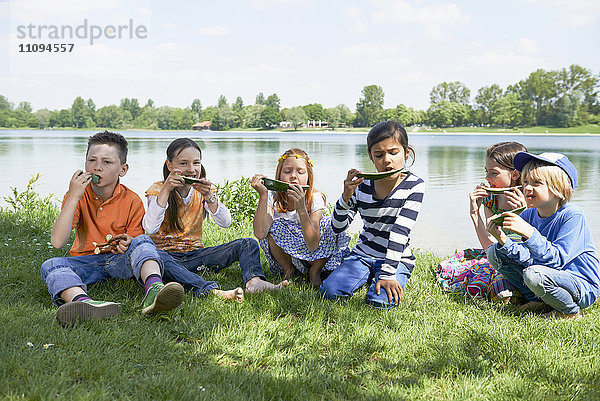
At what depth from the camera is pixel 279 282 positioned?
4.32 metres

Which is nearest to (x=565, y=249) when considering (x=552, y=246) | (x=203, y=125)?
(x=552, y=246)

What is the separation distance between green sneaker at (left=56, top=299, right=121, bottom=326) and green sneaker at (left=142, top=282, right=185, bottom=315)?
0.24 m

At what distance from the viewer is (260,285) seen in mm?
3967

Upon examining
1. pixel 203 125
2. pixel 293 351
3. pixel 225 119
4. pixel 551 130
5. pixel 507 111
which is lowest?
pixel 293 351

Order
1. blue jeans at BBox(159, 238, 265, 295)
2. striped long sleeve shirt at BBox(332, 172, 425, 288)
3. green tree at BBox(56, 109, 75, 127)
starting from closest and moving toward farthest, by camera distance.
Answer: striped long sleeve shirt at BBox(332, 172, 425, 288), blue jeans at BBox(159, 238, 265, 295), green tree at BBox(56, 109, 75, 127)

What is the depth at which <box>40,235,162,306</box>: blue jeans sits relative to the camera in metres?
3.39

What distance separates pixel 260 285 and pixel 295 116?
98.3m

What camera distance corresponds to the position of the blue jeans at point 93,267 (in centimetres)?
339

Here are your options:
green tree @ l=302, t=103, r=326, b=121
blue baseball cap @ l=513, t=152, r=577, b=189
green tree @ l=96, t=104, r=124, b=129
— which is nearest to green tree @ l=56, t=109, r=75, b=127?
green tree @ l=96, t=104, r=124, b=129

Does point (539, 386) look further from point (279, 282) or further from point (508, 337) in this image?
point (279, 282)

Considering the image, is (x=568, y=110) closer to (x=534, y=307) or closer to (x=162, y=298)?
(x=534, y=307)

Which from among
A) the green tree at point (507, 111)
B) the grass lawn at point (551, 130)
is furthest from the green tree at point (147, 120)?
the green tree at point (507, 111)

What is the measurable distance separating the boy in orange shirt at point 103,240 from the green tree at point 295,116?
98.1 m

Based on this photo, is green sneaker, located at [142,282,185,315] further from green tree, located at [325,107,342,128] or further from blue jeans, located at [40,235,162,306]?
green tree, located at [325,107,342,128]
